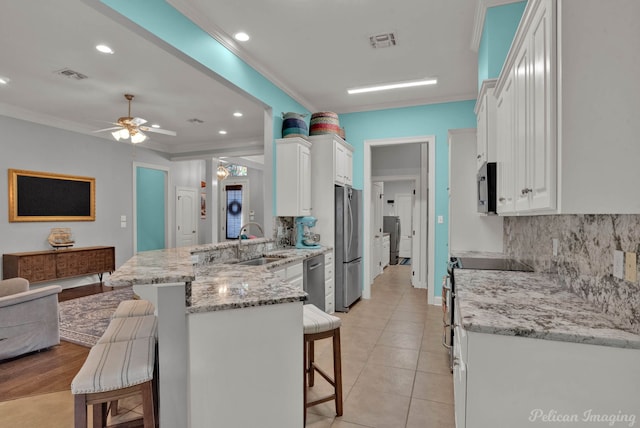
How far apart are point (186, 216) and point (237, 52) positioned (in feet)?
19.3

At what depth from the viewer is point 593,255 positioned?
1.55m

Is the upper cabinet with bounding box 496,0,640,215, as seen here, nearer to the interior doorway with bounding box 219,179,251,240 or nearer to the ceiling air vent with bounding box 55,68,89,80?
the ceiling air vent with bounding box 55,68,89,80

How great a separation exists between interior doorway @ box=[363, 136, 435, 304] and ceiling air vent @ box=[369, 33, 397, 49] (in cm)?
182

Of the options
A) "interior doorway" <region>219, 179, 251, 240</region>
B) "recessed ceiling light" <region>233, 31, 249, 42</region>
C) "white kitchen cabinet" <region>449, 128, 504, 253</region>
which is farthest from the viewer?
"interior doorway" <region>219, 179, 251, 240</region>

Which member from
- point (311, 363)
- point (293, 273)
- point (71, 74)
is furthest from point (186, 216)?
point (311, 363)

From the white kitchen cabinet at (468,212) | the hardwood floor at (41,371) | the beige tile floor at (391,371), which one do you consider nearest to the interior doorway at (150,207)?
the hardwood floor at (41,371)

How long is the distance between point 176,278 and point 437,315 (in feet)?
12.1

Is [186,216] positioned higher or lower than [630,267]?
higher

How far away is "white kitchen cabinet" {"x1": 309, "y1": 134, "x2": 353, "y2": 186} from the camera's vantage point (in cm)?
439

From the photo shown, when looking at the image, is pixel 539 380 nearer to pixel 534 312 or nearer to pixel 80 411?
pixel 534 312

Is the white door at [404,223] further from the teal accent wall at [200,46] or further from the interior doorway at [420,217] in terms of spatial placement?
the teal accent wall at [200,46]

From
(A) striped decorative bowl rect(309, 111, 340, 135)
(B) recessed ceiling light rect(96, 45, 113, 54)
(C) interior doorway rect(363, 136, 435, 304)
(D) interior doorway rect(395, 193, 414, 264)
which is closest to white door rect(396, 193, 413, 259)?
(D) interior doorway rect(395, 193, 414, 264)

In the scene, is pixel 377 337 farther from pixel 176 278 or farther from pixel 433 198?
pixel 176 278

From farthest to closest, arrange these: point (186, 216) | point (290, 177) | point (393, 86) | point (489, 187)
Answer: point (186, 216), point (393, 86), point (290, 177), point (489, 187)
